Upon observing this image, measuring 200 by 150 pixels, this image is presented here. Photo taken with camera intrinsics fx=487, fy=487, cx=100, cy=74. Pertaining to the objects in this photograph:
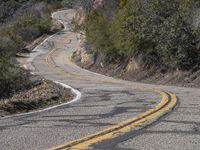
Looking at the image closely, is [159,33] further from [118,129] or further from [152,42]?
[118,129]

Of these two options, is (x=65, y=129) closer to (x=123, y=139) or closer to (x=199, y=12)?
(x=123, y=139)

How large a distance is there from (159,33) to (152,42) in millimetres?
2044

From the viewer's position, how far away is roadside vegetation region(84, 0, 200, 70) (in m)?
26.0

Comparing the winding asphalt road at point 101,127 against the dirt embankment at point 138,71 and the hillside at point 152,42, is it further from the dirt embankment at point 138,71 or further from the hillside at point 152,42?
the hillside at point 152,42

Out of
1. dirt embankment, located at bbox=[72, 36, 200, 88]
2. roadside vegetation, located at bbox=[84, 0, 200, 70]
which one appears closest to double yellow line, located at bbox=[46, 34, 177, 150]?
dirt embankment, located at bbox=[72, 36, 200, 88]

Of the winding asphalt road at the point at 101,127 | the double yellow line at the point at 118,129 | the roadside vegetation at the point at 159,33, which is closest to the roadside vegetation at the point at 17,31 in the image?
the roadside vegetation at the point at 159,33

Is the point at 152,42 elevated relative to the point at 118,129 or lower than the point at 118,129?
elevated

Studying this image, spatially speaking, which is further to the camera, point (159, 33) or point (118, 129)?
point (159, 33)

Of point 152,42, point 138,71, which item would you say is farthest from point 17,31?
point 152,42

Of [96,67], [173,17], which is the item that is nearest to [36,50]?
[96,67]

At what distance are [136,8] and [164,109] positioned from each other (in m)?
19.7

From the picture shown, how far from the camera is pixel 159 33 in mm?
27797

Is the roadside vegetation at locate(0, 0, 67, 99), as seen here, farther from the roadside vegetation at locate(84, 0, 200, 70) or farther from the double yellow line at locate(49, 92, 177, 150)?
the double yellow line at locate(49, 92, 177, 150)

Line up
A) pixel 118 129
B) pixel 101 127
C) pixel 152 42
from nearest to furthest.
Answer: pixel 118 129
pixel 101 127
pixel 152 42
